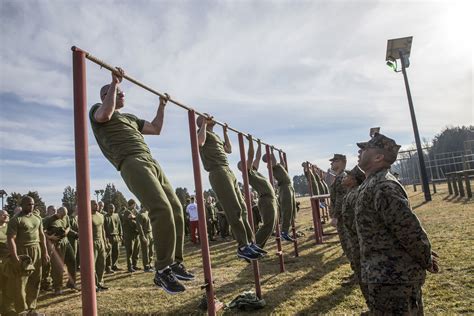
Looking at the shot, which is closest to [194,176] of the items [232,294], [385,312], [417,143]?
[385,312]

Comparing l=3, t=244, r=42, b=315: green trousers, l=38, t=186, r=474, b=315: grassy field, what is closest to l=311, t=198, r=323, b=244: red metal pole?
l=38, t=186, r=474, b=315: grassy field

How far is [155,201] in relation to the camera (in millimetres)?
3215

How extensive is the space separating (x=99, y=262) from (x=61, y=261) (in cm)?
109

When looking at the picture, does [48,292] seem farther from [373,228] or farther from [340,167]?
[373,228]

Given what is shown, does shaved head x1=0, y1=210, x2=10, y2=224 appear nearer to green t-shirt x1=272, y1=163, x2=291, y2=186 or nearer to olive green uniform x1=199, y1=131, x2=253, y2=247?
olive green uniform x1=199, y1=131, x2=253, y2=247

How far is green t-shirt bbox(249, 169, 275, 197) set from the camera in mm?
6407

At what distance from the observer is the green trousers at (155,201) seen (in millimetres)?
3209

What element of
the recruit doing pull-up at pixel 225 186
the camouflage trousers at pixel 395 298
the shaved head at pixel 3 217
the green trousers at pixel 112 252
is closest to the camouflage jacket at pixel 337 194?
the recruit doing pull-up at pixel 225 186

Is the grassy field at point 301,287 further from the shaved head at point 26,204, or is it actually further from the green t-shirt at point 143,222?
the shaved head at point 26,204

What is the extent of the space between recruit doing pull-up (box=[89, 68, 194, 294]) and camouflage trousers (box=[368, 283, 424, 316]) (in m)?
1.73

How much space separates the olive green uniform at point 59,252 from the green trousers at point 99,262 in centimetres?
94

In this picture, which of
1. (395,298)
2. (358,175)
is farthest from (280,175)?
(395,298)

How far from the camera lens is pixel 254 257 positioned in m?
4.96

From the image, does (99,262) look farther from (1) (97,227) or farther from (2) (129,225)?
(2) (129,225)
